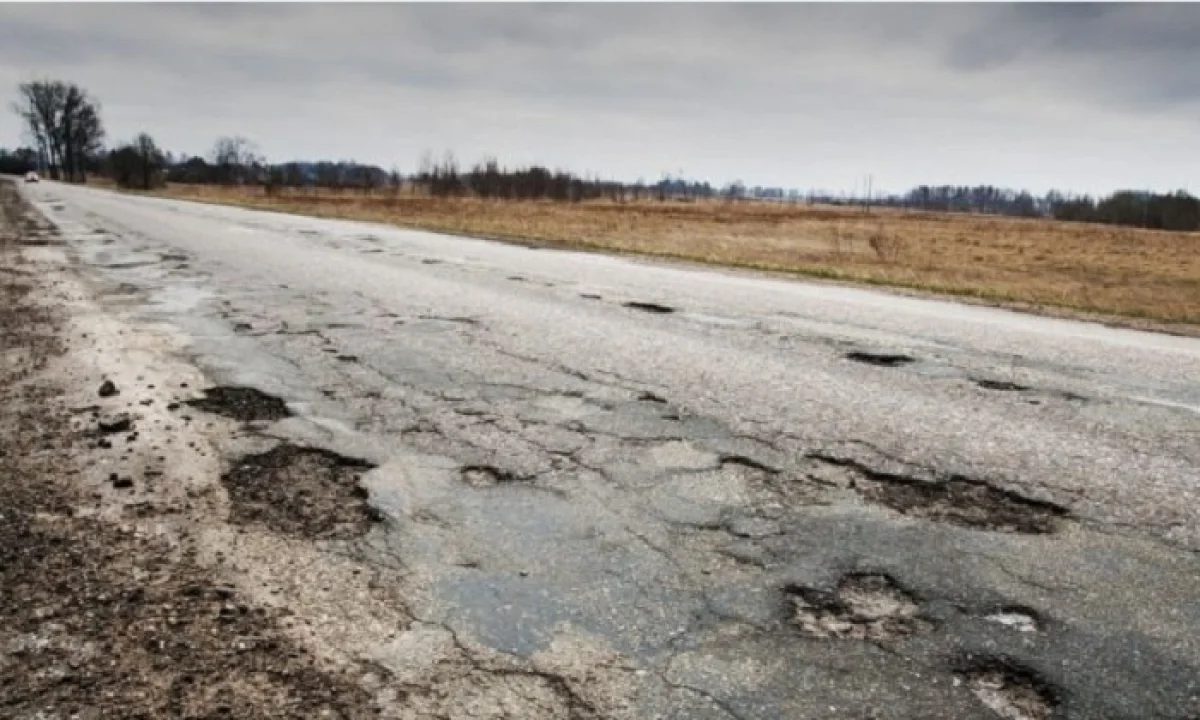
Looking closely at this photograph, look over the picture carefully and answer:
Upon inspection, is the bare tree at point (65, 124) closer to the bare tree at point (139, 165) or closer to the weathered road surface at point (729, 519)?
the bare tree at point (139, 165)

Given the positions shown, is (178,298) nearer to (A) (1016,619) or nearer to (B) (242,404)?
(B) (242,404)

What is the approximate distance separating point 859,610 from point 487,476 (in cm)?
175

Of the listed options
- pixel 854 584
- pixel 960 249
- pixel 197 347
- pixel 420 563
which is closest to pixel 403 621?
pixel 420 563

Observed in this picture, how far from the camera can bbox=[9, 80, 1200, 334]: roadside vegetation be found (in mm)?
17953

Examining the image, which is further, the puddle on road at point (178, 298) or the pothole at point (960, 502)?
the puddle on road at point (178, 298)

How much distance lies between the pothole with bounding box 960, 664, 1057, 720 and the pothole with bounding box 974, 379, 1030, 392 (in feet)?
11.9

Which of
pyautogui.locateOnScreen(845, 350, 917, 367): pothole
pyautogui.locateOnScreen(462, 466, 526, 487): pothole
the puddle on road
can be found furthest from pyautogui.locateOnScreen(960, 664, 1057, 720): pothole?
the puddle on road

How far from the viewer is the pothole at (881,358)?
245 inches

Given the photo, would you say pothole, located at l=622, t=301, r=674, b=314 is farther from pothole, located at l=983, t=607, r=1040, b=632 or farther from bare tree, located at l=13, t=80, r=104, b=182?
bare tree, located at l=13, t=80, r=104, b=182

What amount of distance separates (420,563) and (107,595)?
95cm

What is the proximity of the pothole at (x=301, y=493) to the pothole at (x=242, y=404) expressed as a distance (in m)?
0.63

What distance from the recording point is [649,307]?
8.98m

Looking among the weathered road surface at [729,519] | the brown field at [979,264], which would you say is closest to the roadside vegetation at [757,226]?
the brown field at [979,264]

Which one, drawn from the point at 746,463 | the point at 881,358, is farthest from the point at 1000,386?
the point at 746,463
